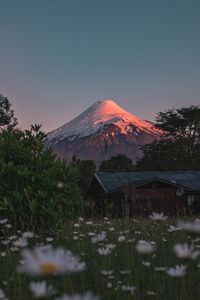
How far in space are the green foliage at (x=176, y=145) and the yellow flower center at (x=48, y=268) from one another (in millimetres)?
48668

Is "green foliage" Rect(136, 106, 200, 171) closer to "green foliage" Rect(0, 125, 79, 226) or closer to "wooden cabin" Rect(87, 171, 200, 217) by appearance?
"wooden cabin" Rect(87, 171, 200, 217)

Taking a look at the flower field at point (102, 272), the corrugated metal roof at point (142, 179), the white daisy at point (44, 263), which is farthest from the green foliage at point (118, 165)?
the white daisy at point (44, 263)

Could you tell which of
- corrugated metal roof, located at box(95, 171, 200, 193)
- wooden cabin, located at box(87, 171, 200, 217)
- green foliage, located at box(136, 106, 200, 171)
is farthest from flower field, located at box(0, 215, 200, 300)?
green foliage, located at box(136, 106, 200, 171)

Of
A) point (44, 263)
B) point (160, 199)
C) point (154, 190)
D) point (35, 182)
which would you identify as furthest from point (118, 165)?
point (44, 263)

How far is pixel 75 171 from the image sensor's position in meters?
7.87

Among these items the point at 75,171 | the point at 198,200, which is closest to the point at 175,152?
the point at 198,200

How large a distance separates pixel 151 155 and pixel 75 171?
43.5 metres

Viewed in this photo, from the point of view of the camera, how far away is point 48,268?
5.41ft

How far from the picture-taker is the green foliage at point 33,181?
699 cm

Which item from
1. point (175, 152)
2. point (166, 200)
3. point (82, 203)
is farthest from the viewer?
point (175, 152)

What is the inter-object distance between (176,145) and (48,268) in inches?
1994

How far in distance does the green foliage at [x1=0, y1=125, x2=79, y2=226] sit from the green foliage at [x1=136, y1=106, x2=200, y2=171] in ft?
140

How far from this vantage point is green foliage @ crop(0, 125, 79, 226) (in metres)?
6.99

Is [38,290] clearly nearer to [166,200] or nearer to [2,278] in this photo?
[2,278]
